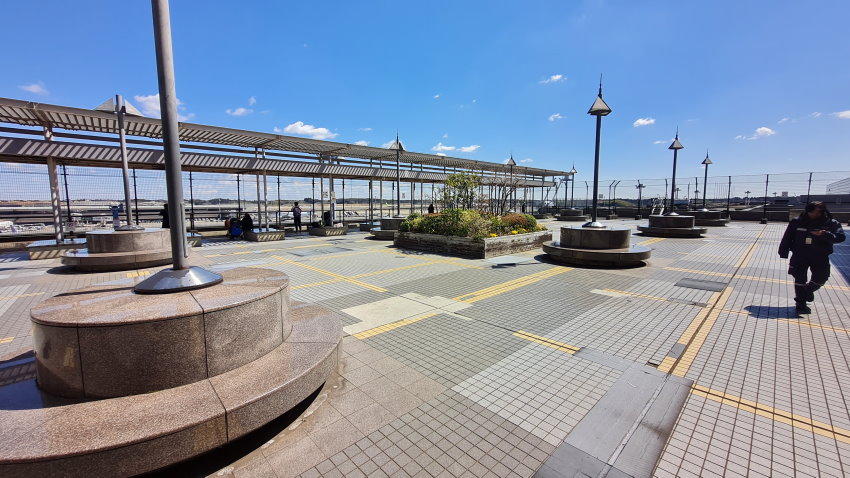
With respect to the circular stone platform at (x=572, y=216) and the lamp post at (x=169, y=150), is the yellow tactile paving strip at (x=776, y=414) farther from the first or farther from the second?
the circular stone platform at (x=572, y=216)

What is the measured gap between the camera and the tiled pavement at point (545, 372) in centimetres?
288

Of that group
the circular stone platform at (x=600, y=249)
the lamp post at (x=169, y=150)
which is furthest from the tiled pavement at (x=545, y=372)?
the lamp post at (x=169, y=150)

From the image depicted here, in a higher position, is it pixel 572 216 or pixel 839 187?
pixel 839 187

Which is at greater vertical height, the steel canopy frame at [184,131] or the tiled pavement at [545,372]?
the steel canopy frame at [184,131]

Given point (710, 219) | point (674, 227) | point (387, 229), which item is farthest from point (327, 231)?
point (710, 219)

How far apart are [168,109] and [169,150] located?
0.43 metres

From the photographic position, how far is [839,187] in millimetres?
29109

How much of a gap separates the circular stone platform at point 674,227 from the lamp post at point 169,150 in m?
22.0

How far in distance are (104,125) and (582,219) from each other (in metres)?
33.5

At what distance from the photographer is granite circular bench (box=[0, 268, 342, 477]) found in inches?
90.2

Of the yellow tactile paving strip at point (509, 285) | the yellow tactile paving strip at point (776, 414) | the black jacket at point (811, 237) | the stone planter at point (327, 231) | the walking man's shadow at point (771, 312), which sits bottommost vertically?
the yellow tactile paving strip at point (776, 414)

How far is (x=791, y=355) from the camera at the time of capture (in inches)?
187

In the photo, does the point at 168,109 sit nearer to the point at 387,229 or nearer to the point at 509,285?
the point at 509,285

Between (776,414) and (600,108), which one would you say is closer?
(776,414)
